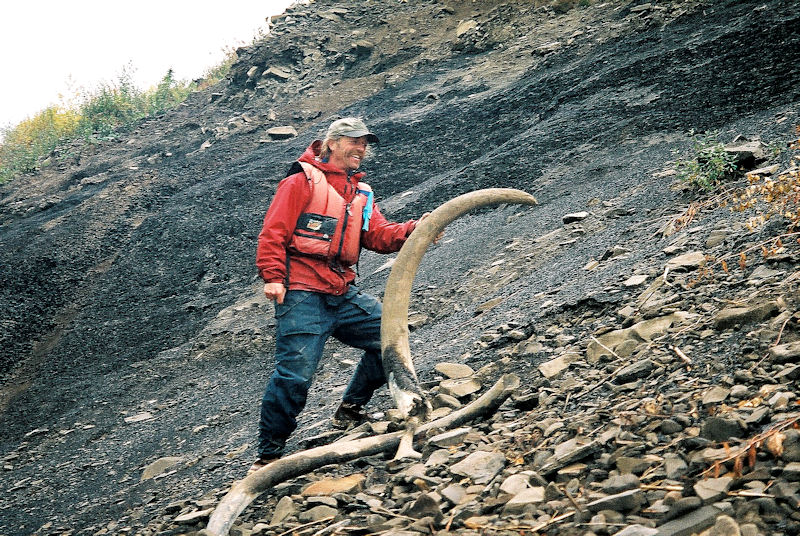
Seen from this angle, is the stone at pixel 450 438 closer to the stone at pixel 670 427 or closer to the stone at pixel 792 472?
the stone at pixel 670 427

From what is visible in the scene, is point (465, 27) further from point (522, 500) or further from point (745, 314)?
point (522, 500)

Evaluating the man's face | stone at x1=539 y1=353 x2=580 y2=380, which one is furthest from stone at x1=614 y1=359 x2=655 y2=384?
the man's face

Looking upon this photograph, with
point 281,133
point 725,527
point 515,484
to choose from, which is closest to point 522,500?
point 515,484

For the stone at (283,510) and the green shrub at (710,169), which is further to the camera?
the green shrub at (710,169)

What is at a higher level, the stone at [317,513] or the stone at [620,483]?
the stone at [620,483]

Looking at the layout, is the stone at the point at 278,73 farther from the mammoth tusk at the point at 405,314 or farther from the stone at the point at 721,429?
the stone at the point at 721,429

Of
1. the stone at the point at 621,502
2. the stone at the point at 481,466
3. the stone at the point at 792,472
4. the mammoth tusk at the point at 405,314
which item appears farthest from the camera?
the mammoth tusk at the point at 405,314

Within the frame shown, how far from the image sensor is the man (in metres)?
2.93

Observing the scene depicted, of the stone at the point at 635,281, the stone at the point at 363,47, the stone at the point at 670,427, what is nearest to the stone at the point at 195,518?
the stone at the point at 670,427

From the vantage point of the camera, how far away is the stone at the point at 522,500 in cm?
182

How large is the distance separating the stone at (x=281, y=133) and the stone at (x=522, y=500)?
37.1ft

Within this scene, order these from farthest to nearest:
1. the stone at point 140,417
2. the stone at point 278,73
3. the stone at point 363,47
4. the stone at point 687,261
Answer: the stone at point 278,73
the stone at point 363,47
the stone at point 140,417
the stone at point 687,261

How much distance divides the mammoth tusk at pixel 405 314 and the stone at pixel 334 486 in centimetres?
37

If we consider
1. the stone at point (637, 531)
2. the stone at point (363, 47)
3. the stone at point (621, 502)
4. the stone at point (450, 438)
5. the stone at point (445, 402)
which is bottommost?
the stone at point (445, 402)
